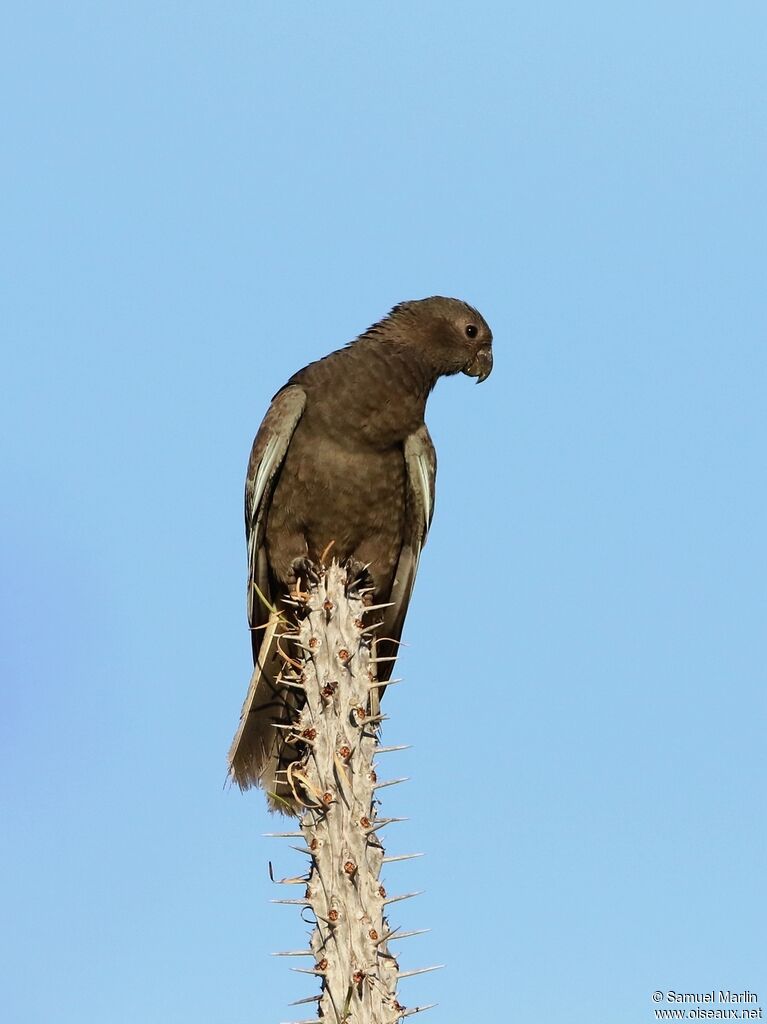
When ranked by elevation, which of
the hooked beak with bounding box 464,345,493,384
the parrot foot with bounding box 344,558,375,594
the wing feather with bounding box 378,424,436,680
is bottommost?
the parrot foot with bounding box 344,558,375,594

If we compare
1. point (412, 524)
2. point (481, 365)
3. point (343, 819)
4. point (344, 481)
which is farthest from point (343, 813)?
point (481, 365)

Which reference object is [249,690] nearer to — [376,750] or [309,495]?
[309,495]

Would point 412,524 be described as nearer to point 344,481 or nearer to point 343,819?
point 344,481

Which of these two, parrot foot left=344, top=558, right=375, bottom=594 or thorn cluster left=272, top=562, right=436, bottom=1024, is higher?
parrot foot left=344, top=558, right=375, bottom=594

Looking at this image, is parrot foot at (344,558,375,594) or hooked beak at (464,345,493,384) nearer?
parrot foot at (344,558,375,594)

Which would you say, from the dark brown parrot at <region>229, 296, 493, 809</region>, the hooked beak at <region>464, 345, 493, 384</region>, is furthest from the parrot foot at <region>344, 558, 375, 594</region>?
the hooked beak at <region>464, 345, 493, 384</region>

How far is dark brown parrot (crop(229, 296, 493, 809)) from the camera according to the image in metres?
8.37

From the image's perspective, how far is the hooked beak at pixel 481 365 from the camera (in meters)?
9.43

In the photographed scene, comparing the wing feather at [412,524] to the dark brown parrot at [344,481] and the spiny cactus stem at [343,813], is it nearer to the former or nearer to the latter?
the dark brown parrot at [344,481]

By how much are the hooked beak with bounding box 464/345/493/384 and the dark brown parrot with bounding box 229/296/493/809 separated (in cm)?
63

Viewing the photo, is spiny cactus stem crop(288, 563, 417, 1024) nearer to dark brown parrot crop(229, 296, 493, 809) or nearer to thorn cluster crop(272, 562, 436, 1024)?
thorn cluster crop(272, 562, 436, 1024)

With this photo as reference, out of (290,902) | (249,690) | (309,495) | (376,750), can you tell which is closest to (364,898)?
(290,902)

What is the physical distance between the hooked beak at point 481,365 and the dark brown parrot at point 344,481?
63 centimetres

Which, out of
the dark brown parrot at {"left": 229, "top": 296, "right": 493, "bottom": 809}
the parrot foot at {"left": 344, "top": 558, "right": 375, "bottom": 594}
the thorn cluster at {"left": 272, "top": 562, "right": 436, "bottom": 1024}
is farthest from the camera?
the dark brown parrot at {"left": 229, "top": 296, "right": 493, "bottom": 809}
